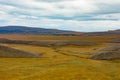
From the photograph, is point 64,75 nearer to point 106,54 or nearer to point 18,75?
point 18,75

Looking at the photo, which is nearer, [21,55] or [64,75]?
[64,75]

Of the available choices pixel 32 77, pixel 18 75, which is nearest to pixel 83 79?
pixel 32 77

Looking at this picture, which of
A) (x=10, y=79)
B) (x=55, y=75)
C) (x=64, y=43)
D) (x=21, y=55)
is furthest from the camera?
(x=64, y=43)

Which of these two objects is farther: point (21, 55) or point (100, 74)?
point (21, 55)

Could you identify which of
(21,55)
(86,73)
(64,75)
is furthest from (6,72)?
(21,55)

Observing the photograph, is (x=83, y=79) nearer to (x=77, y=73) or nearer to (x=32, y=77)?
(x=77, y=73)

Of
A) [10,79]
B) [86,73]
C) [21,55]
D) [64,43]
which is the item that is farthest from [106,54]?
[64,43]

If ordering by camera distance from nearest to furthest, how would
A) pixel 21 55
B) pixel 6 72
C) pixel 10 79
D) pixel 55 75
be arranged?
1. pixel 10 79
2. pixel 55 75
3. pixel 6 72
4. pixel 21 55

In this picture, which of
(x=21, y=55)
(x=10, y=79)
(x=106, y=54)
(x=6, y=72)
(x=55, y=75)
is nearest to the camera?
(x=10, y=79)

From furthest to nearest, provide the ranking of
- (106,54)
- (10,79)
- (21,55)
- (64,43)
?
(64,43) < (21,55) < (106,54) < (10,79)
